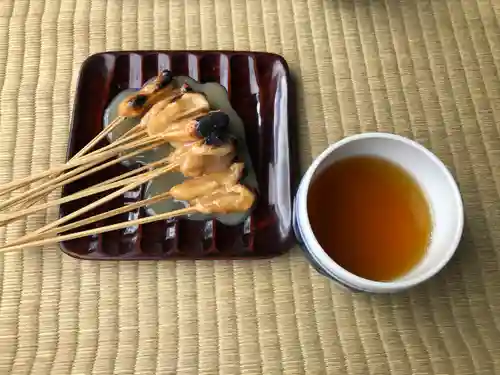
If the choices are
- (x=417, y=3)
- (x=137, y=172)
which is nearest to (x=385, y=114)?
(x=417, y=3)

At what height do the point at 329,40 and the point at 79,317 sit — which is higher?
the point at 329,40

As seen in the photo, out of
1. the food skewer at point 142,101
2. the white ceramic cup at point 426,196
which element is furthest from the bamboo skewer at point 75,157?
the white ceramic cup at point 426,196

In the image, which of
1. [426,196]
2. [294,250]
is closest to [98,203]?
[294,250]

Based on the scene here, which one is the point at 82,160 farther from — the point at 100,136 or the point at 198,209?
the point at 198,209

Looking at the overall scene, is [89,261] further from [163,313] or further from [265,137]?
[265,137]

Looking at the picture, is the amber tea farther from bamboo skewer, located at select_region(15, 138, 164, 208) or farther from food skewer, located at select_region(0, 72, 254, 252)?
bamboo skewer, located at select_region(15, 138, 164, 208)

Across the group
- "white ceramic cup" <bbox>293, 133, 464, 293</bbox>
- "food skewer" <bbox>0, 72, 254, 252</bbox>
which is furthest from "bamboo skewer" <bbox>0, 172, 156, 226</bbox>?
"white ceramic cup" <bbox>293, 133, 464, 293</bbox>
